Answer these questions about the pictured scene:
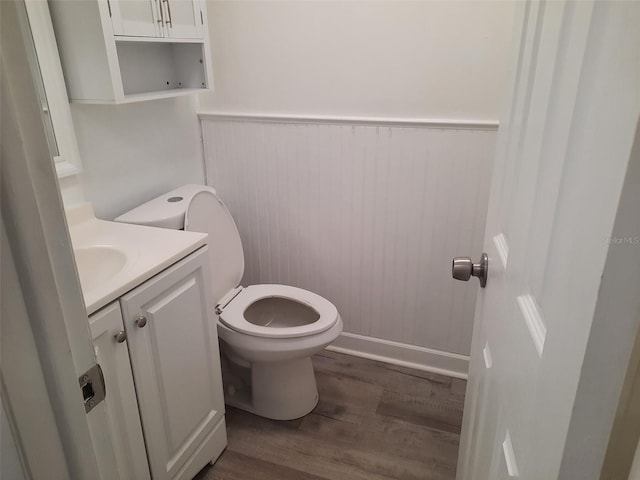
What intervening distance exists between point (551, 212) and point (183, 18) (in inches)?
60.2

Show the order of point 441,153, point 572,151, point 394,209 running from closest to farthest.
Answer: point 572,151
point 441,153
point 394,209

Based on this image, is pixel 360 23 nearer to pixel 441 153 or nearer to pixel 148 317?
pixel 441 153

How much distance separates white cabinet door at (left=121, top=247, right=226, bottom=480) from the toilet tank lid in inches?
9.9

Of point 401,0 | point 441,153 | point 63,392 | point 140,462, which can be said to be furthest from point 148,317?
point 401,0

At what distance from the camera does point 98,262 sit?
4.55 ft

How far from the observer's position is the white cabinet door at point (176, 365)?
4.16ft

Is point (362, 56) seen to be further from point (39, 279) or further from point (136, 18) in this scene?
point (39, 279)

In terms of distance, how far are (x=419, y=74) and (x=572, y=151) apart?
138cm

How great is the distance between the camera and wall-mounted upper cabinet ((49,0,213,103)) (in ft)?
4.50

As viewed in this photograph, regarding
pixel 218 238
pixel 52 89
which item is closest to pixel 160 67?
pixel 52 89

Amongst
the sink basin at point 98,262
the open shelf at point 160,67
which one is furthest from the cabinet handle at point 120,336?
the open shelf at point 160,67

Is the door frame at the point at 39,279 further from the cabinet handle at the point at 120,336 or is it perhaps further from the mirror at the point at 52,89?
the mirror at the point at 52,89

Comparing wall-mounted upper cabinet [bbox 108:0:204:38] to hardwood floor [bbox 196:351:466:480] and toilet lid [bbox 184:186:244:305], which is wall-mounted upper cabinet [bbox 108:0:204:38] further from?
hardwood floor [bbox 196:351:466:480]

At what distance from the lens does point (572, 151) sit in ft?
1.66
